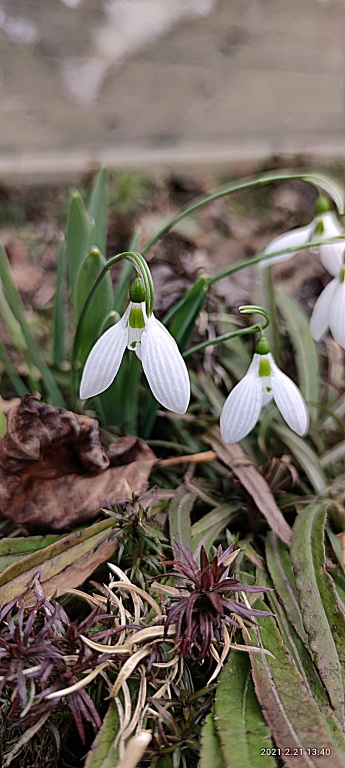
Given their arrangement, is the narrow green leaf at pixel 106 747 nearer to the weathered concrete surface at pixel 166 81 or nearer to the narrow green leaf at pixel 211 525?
the narrow green leaf at pixel 211 525

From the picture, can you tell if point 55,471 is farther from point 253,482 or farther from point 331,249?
point 331,249

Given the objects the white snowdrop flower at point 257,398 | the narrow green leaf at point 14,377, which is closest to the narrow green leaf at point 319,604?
the white snowdrop flower at point 257,398

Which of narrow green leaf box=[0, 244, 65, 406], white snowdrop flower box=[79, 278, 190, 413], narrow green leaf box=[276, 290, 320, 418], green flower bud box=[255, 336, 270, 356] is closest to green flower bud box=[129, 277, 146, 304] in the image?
white snowdrop flower box=[79, 278, 190, 413]

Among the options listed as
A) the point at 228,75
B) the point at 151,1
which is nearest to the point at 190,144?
the point at 228,75

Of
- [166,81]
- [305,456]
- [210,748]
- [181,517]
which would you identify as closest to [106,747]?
[210,748]

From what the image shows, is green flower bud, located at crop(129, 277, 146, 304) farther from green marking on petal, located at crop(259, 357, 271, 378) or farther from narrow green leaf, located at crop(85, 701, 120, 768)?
narrow green leaf, located at crop(85, 701, 120, 768)
